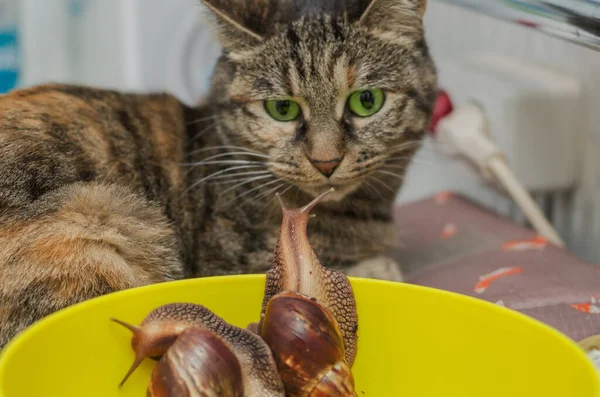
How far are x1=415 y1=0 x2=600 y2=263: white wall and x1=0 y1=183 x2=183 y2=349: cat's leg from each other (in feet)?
3.18

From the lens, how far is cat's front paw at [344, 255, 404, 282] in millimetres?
1317

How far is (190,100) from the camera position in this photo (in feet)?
7.26

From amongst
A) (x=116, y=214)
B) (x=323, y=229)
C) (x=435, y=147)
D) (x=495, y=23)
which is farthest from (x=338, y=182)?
(x=495, y=23)

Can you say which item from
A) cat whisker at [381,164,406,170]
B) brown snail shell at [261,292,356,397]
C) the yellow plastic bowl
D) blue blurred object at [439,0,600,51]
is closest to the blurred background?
blue blurred object at [439,0,600,51]

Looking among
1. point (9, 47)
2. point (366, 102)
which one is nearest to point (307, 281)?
point (366, 102)

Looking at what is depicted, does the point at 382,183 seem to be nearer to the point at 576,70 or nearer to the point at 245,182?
the point at 245,182

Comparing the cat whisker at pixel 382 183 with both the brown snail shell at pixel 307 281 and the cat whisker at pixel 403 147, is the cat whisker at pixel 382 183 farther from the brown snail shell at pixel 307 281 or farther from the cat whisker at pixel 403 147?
the brown snail shell at pixel 307 281

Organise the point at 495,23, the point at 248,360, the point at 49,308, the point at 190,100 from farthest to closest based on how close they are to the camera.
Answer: the point at 190,100
the point at 495,23
the point at 49,308
the point at 248,360

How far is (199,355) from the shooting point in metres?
0.64

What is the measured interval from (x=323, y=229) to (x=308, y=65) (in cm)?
32

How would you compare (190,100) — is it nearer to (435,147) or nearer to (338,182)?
(435,147)

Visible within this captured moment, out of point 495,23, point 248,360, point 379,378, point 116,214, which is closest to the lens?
point 248,360

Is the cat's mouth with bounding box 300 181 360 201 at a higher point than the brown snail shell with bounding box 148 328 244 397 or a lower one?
lower

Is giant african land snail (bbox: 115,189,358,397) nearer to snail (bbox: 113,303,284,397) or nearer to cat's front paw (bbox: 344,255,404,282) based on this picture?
snail (bbox: 113,303,284,397)
